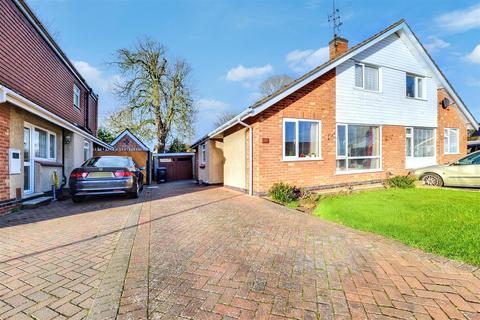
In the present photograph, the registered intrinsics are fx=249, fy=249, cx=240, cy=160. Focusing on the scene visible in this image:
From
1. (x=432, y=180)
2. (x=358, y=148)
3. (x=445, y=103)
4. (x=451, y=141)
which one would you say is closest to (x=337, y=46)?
(x=358, y=148)

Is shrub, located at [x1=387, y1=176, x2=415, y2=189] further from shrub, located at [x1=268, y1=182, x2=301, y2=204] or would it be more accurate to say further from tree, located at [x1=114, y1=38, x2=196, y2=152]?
tree, located at [x1=114, y1=38, x2=196, y2=152]

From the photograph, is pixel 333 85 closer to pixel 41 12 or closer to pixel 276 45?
pixel 276 45

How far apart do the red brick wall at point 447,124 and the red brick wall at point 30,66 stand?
18419 mm

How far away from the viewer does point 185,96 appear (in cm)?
2538

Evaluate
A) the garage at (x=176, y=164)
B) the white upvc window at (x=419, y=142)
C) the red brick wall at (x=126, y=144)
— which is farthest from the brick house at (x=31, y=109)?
the white upvc window at (x=419, y=142)

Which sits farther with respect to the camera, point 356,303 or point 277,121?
point 277,121

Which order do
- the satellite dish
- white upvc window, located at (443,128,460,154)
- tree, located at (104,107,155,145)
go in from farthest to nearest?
tree, located at (104,107,155,145), white upvc window, located at (443,128,460,154), the satellite dish

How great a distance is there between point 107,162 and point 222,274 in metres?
6.94

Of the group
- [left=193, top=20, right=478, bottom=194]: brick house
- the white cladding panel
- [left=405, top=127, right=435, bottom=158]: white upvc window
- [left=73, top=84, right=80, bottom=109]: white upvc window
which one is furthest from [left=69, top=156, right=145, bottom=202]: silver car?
[left=405, top=127, right=435, bottom=158]: white upvc window

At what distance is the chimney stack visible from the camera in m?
11.7

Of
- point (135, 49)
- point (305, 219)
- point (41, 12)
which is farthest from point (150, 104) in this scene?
point (305, 219)

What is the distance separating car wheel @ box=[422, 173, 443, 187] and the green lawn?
8.47ft

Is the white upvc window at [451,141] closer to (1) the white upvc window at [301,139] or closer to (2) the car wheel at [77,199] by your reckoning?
(1) the white upvc window at [301,139]

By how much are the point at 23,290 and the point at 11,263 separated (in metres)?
0.98
